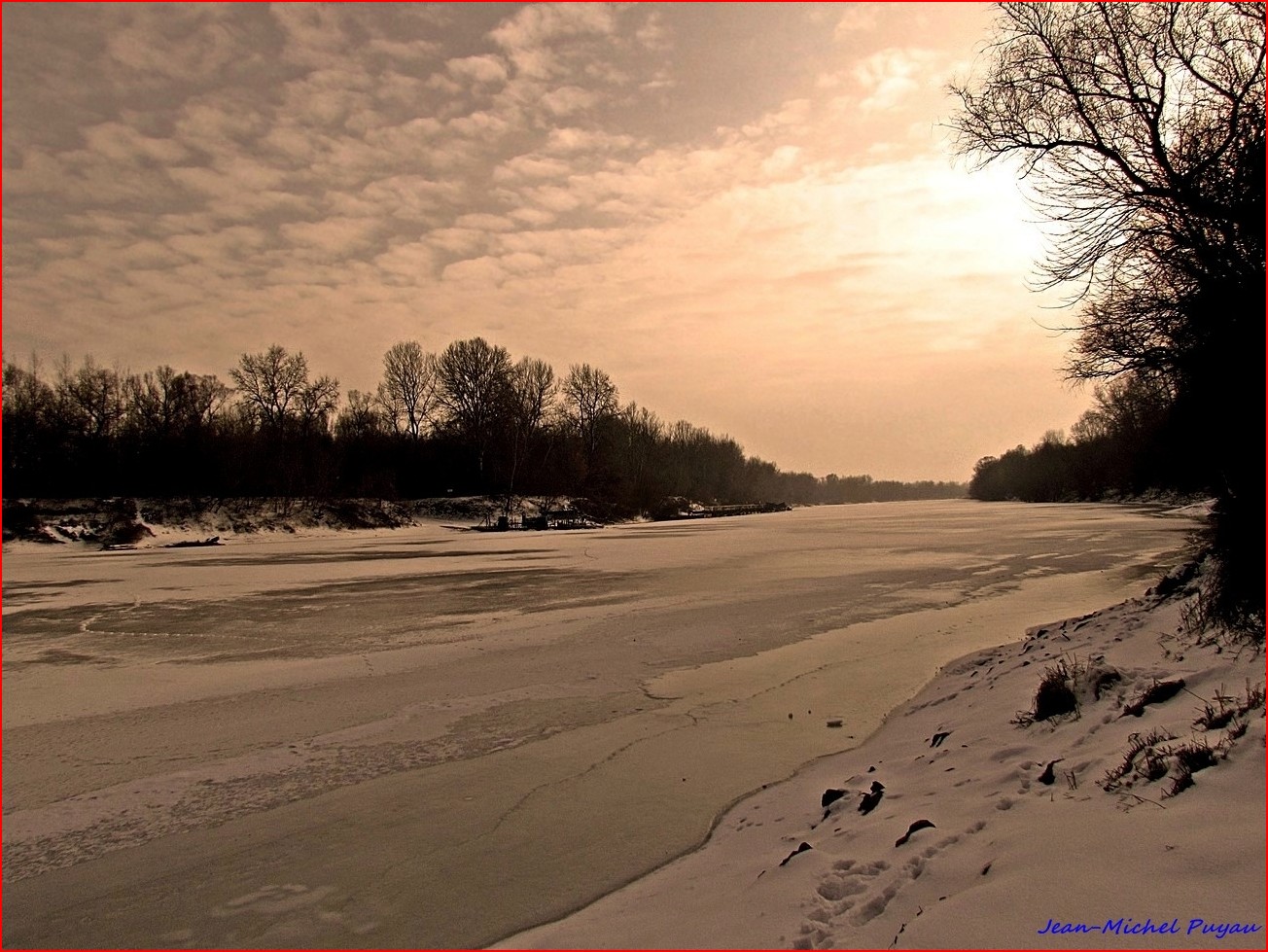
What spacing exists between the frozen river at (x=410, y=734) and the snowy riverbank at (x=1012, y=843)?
25.0 inches

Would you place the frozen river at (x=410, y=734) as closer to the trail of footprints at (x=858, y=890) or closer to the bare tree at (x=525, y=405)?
the trail of footprints at (x=858, y=890)

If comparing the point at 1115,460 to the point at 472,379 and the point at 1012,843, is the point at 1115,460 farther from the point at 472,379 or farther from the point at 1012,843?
the point at 1012,843

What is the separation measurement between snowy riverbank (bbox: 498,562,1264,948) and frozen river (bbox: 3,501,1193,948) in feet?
2.08

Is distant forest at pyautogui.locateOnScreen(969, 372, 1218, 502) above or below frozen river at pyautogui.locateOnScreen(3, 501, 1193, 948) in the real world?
above

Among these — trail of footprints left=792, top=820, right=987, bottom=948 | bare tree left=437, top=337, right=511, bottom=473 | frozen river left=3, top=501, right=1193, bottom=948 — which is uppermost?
bare tree left=437, top=337, right=511, bottom=473

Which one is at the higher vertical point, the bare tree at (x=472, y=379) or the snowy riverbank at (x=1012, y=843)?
the bare tree at (x=472, y=379)

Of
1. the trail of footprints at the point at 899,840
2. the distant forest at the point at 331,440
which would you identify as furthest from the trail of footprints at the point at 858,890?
the distant forest at the point at 331,440

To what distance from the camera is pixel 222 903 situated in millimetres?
4434

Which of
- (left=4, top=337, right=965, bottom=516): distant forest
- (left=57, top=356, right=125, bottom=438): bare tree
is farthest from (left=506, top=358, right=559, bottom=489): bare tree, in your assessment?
(left=57, top=356, right=125, bottom=438): bare tree

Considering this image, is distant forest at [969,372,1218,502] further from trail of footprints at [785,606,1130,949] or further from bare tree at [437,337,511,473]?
bare tree at [437,337,511,473]

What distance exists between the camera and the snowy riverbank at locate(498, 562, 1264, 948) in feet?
9.00

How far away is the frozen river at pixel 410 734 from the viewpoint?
178 inches

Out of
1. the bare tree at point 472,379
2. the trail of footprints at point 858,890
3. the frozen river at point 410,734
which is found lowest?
the frozen river at point 410,734

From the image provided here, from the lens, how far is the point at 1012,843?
3586 millimetres
